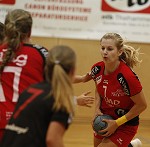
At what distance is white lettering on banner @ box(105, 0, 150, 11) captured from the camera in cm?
623

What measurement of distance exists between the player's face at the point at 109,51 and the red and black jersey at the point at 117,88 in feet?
0.37

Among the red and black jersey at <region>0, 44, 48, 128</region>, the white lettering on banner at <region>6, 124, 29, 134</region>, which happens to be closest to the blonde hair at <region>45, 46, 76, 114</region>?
the white lettering on banner at <region>6, 124, 29, 134</region>

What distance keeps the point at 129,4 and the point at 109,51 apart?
119 inches

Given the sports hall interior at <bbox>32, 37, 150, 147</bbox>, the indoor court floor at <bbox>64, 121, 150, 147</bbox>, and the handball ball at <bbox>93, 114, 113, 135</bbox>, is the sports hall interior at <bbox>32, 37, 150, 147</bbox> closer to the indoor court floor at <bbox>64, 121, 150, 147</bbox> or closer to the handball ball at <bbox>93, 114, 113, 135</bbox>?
the indoor court floor at <bbox>64, 121, 150, 147</bbox>

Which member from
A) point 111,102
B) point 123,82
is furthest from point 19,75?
point 111,102

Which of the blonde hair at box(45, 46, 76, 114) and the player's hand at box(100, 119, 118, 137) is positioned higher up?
the blonde hair at box(45, 46, 76, 114)

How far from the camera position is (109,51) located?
3.44 meters

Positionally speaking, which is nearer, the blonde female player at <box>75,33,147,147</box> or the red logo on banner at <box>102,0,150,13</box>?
the blonde female player at <box>75,33,147,147</box>

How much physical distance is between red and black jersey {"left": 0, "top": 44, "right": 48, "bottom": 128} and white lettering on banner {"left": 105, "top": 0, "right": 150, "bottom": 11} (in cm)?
395

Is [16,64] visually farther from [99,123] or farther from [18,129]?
[99,123]

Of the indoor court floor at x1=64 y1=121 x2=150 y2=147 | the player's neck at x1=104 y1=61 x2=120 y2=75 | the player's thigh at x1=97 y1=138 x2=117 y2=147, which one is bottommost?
the indoor court floor at x1=64 y1=121 x2=150 y2=147

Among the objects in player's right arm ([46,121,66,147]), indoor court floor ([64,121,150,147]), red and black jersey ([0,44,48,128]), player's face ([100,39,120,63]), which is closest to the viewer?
player's right arm ([46,121,66,147])

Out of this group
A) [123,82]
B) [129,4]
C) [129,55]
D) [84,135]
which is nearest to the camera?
[123,82]

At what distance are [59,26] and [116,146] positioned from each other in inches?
127
